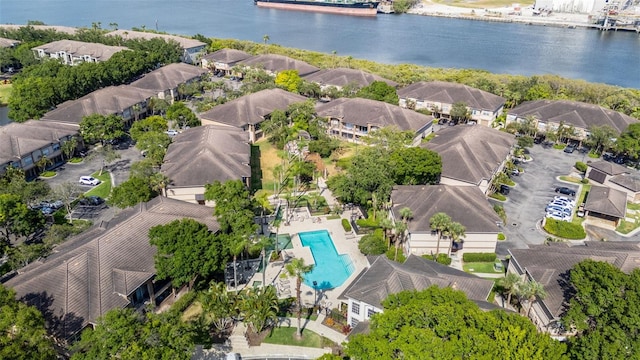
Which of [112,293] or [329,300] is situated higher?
[112,293]

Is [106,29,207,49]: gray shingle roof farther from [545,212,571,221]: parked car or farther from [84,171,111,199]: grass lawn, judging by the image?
[545,212,571,221]: parked car

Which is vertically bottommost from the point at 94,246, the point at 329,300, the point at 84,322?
the point at 329,300

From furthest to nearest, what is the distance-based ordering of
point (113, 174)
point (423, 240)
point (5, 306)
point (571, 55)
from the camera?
point (571, 55) → point (113, 174) → point (423, 240) → point (5, 306)

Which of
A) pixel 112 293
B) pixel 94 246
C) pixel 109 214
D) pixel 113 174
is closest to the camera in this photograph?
pixel 112 293

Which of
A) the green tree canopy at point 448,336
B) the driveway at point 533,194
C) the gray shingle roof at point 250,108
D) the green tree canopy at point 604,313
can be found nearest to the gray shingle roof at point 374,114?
the gray shingle roof at point 250,108

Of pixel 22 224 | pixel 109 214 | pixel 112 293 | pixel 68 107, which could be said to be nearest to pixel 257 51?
pixel 68 107

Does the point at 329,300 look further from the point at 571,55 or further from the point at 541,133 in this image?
the point at 571,55
